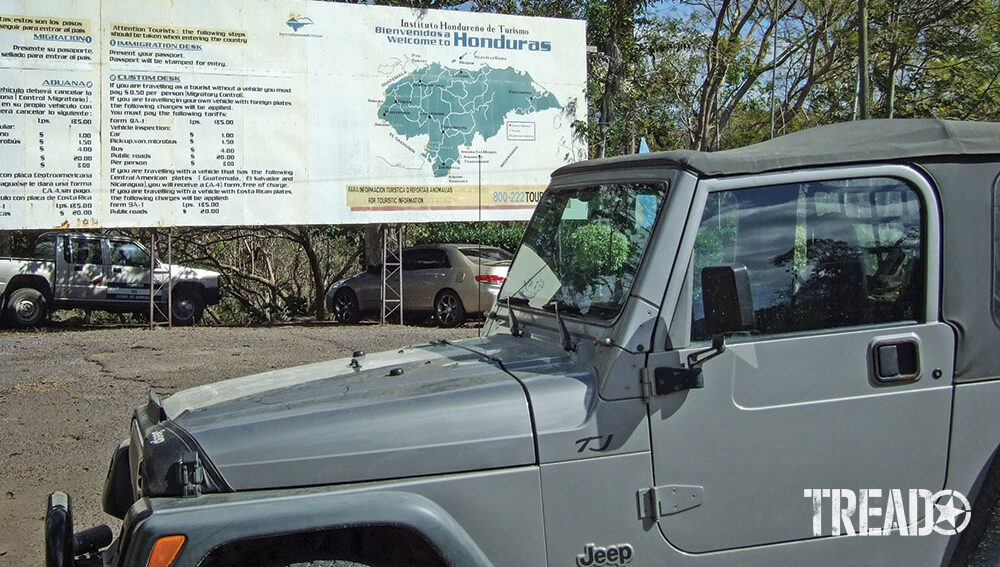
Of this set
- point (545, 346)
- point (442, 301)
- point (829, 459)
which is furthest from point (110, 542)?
point (442, 301)

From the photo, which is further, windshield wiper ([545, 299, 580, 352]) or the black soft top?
windshield wiper ([545, 299, 580, 352])

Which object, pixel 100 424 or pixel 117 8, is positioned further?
pixel 117 8

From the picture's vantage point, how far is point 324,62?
15.1 meters

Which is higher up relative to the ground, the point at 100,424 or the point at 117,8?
the point at 117,8

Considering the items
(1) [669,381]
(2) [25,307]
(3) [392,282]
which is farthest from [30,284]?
(1) [669,381]

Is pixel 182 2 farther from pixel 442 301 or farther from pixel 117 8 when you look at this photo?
pixel 442 301

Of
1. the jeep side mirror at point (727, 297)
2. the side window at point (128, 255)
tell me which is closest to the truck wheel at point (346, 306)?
the side window at point (128, 255)

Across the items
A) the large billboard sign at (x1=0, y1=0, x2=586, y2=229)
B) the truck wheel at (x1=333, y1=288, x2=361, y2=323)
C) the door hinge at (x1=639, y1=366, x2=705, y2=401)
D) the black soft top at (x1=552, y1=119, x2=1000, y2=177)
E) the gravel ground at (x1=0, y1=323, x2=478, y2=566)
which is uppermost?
the large billboard sign at (x1=0, y1=0, x2=586, y2=229)

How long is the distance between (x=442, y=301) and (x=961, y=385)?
13663mm

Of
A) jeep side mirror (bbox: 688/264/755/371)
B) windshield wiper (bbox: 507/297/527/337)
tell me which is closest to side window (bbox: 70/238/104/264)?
windshield wiper (bbox: 507/297/527/337)

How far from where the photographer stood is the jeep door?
3031 mm

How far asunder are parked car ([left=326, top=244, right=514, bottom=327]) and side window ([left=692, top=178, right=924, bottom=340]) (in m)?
12.3

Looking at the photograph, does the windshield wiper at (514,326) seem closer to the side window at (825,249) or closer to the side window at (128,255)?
the side window at (825,249)

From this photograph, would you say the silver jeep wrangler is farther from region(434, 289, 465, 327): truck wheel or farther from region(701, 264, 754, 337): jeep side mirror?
region(434, 289, 465, 327): truck wheel
